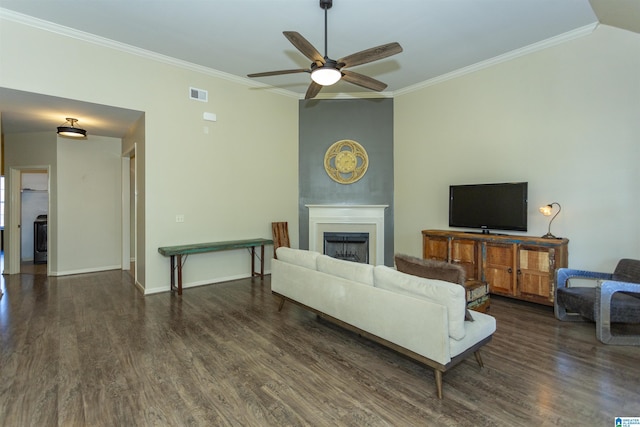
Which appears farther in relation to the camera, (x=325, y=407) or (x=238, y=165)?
(x=238, y=165)

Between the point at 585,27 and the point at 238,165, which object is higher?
the point at 585,27

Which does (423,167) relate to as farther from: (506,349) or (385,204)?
(506,349)

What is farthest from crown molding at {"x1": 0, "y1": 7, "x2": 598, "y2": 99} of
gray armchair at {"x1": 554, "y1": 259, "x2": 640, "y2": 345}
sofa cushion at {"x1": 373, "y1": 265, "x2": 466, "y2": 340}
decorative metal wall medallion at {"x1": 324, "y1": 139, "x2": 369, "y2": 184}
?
sofa cushion at {"x1": 373, "y1": 265, "x2": 466, "y2": 340}

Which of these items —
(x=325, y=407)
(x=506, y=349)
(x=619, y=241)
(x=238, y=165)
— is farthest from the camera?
(x=238, y=165)

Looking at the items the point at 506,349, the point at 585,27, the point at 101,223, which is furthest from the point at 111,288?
the point at 585,27

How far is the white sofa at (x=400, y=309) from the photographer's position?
2.24 m

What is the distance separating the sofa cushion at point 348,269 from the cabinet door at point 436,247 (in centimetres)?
246

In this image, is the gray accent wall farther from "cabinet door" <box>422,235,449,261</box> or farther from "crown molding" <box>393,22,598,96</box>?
"cabinet door" <box>422,235,449,261</box>

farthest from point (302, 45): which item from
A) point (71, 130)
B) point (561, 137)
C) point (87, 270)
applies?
point (87, 270)

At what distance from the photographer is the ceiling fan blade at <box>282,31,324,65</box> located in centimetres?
278

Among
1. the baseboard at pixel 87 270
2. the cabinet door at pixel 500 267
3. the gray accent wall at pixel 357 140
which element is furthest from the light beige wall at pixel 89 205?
the cabinet door at pixel 500 267

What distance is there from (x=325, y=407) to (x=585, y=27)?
17.1ft

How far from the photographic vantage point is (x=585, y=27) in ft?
12.7

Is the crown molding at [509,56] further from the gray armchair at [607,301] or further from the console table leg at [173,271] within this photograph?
the console table leg at [173,271]
